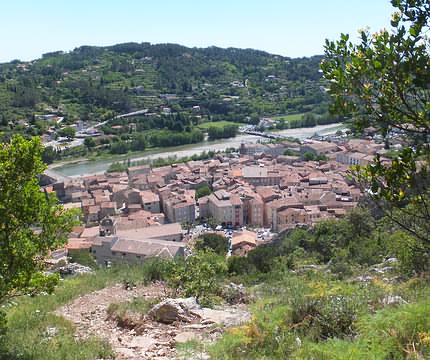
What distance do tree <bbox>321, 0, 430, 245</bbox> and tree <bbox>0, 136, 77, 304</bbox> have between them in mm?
Answer: 2297

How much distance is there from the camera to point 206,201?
2391 cm

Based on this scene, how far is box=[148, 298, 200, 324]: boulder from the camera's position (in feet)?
15.1

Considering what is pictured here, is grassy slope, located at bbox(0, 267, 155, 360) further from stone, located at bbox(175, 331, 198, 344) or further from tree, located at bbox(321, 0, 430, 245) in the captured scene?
tree, located at bbox(321, 0, 430, 245)

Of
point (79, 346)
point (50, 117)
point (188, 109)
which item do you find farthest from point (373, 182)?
point (188, 109)

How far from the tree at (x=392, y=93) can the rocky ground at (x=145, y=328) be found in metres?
2.06

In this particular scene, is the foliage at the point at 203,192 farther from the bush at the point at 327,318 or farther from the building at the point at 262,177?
the bush at the point at 327,318

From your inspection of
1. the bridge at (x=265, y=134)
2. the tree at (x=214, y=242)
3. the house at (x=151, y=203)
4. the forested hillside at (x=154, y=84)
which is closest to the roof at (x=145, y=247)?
the tree at (x=214, y=242)

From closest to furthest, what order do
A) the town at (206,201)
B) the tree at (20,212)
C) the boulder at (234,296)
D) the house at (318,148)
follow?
the tree at (20,212)
the boulder at (234,296)
the town at (206,201)
the house at (318,148)

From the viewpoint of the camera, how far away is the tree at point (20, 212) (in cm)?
337

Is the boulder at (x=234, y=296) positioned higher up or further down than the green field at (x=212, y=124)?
further down

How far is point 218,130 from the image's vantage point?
4634cm

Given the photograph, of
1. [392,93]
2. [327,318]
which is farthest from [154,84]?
[392,93]

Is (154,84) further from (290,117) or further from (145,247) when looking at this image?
(145,247)

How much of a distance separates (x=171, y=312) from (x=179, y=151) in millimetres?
37002
